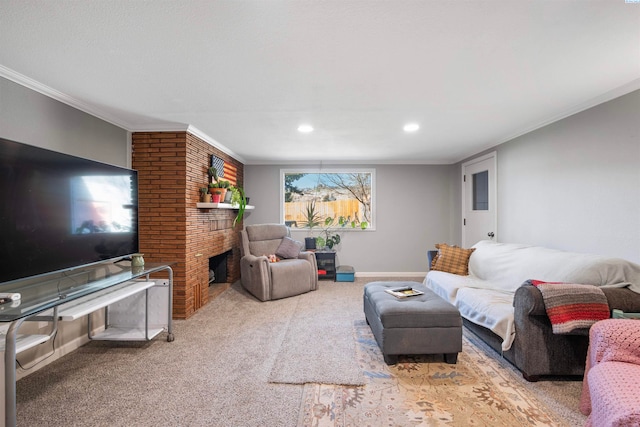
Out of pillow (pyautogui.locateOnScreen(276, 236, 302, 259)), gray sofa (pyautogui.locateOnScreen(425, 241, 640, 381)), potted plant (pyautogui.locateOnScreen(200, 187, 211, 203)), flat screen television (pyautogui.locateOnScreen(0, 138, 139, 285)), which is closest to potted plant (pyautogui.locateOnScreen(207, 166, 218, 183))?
potted plant (pyautogui.locateOnScreen(200, 187, 211, 203))

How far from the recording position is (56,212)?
75.9 inches

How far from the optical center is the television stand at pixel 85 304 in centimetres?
134

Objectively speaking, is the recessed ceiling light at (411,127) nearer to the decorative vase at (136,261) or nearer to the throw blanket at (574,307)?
the throw blanket at (574,307)

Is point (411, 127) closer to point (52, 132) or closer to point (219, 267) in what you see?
point (52, 132)

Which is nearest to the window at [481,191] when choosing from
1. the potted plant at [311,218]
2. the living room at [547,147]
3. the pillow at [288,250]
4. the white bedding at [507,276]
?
the living room at [547,147]

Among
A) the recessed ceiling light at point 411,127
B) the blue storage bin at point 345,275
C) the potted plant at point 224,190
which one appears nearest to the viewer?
the recessed ceiling light at point 411,127

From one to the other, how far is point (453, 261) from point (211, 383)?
3029 mm

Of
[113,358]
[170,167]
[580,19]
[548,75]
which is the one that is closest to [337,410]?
[113,358]

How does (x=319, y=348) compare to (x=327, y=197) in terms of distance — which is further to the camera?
(x=327, y=197)

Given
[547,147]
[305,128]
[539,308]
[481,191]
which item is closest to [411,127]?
[305,128]

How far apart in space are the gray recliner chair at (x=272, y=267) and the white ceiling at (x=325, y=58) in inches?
76.7

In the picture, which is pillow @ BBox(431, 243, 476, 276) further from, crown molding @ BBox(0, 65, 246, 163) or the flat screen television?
the flat screen television

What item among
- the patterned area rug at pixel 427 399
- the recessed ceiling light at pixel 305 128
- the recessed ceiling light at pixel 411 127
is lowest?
the patterned area rug at pixel 427 399

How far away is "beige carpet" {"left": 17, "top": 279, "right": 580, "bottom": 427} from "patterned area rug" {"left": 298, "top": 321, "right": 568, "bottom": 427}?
0.5 inches
